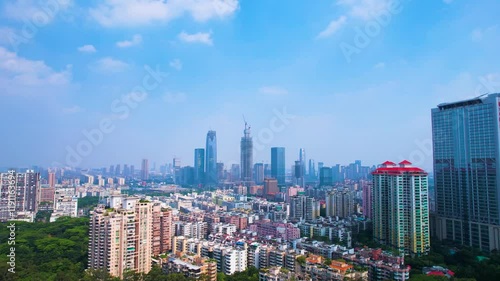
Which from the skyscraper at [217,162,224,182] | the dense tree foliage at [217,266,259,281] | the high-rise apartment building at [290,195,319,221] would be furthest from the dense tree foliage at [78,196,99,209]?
the skyscraper at [217,162,224,182]

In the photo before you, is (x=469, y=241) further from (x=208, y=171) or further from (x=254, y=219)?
(x=208, y=171)

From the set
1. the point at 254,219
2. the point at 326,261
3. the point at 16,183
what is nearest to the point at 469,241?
the point at 326,261

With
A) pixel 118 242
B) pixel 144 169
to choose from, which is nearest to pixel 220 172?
pixel 144 169

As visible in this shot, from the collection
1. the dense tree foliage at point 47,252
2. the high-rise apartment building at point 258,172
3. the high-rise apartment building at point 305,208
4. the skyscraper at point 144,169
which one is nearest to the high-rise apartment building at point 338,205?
the high-rise apartment building at point 305,208

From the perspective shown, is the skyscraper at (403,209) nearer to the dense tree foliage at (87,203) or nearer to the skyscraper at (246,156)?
the dense tree foliage at (87,203)

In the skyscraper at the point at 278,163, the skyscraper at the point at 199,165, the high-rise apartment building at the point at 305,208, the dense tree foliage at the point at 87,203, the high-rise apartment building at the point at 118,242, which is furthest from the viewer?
the skyscraper at the point at 199,165

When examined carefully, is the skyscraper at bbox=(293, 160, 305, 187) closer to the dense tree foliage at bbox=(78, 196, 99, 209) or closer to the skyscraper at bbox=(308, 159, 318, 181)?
the skyscraper at bbox=(308, 159, 318, 181)

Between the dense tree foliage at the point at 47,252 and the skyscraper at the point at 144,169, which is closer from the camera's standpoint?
the dense tree foliage at the point at 47,252
